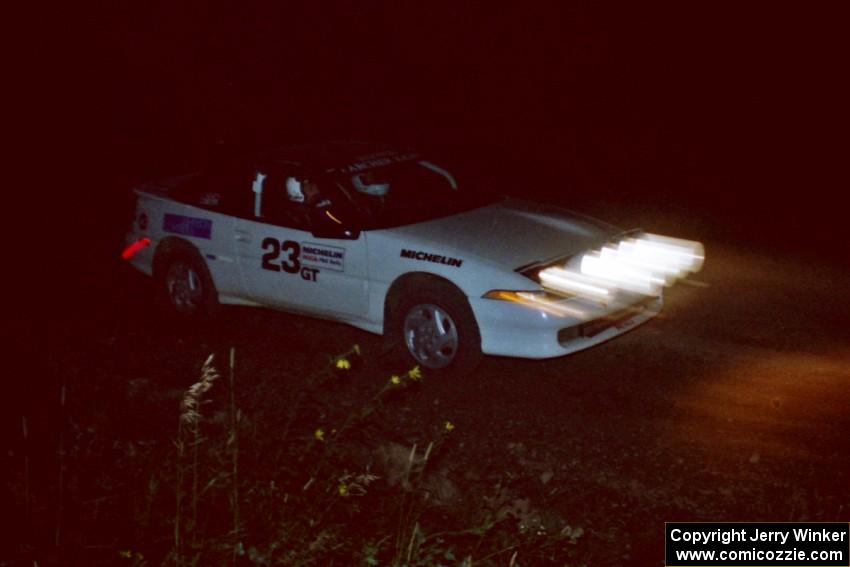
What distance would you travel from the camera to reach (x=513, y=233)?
664 cm

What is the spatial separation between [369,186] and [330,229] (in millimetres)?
562

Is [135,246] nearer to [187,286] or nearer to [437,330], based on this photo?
[187,286]

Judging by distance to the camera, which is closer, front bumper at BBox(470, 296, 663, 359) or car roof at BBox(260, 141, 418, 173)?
front bumper at BBox(470, 296, 663, 359)

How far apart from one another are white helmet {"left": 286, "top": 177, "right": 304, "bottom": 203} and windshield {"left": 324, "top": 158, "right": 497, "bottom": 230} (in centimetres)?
34

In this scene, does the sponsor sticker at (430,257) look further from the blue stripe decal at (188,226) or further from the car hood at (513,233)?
the blue stripe decal at (188,226)

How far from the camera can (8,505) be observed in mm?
4680

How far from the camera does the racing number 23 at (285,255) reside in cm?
702

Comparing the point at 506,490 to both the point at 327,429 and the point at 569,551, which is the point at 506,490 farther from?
the point at 327,429

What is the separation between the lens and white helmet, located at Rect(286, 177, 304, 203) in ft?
23.4

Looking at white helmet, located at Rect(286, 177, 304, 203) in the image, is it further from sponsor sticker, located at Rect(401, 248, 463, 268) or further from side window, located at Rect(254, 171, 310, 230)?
sponsor sticker, located at Rect(401, 248, 463, 268)

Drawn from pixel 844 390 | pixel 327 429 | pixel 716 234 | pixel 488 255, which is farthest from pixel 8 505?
pixel 716 234

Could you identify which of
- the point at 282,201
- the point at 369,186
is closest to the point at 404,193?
the point at 369,186

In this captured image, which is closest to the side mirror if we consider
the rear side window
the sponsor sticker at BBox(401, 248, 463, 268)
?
the sponsor sticker at BBox(401, 248, 463, 268)

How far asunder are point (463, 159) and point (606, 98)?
3036 millimetres
